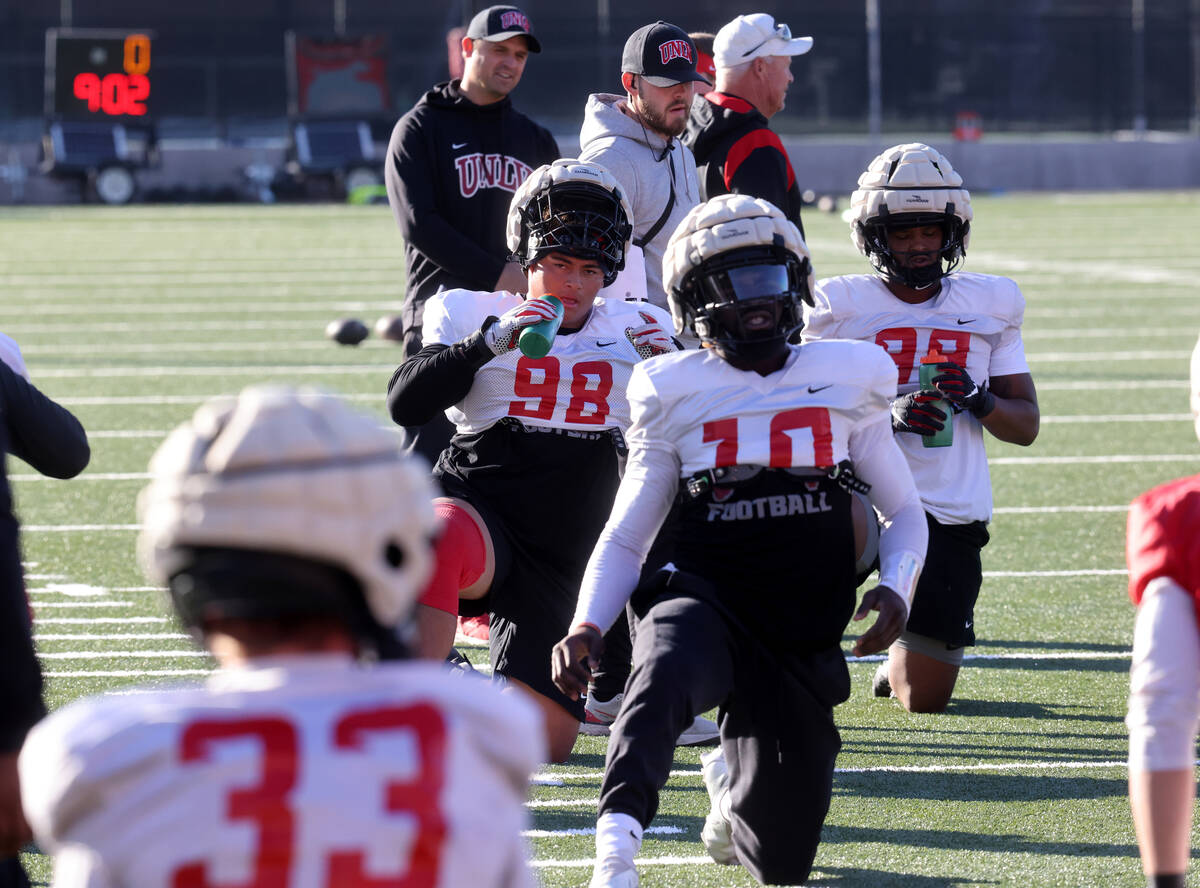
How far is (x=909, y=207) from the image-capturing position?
5.24 m

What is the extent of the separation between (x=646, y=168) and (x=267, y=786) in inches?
185

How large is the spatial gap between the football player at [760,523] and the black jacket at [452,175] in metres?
2.51

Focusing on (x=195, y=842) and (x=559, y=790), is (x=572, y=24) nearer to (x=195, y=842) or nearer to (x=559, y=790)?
(x=559, y=790)

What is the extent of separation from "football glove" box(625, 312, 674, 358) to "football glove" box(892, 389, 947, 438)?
2.43 ft

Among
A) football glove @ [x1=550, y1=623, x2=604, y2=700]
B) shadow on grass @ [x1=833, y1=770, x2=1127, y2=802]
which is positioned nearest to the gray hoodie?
shadow on grass @ [x1=833, y1=770, x2=1127, y2=802]

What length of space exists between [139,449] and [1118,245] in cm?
1555

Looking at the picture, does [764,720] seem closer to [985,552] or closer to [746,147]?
[746,147]

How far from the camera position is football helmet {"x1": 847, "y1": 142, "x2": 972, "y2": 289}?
17.2 ft

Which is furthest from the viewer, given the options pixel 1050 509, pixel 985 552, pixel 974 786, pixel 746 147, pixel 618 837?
pixel 1050 509

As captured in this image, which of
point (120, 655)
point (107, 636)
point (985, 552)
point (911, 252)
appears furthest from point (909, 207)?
Result: point (107, 636)

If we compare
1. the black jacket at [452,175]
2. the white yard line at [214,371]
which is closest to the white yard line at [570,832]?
the black jacket at [452,175]

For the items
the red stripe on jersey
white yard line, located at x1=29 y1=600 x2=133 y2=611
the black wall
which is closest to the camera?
the red stripe on jersey

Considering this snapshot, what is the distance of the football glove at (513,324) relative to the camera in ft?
14.8

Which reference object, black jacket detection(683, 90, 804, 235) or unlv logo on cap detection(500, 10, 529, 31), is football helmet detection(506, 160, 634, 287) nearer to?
Answer: black jacket detection(683, 90, 804, 235)
